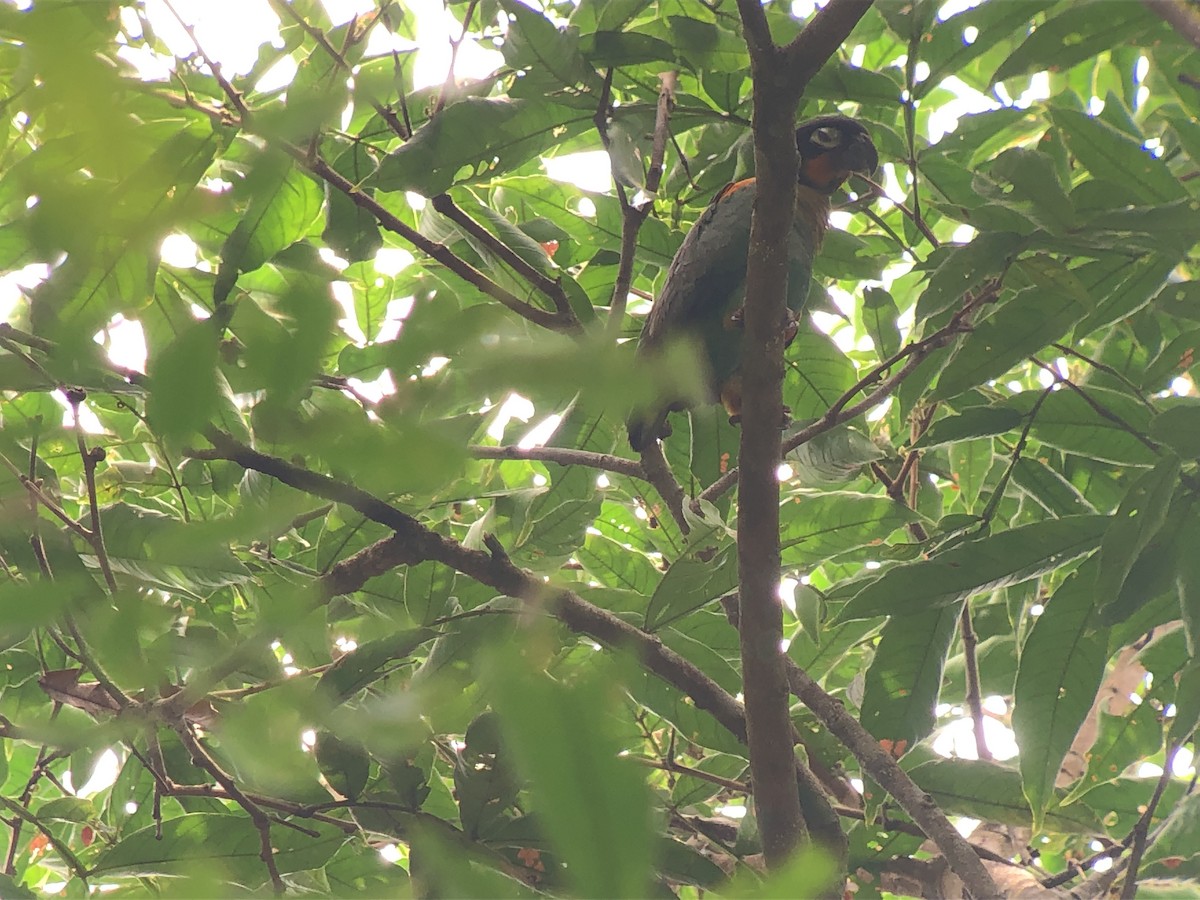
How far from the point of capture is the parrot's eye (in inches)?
101

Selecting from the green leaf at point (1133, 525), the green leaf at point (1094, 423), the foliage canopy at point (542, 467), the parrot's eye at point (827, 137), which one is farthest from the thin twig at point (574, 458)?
the parrot's eye at point (827, 137)

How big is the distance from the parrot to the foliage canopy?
3.0 inches

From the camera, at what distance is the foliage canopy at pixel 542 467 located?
0.31 metres

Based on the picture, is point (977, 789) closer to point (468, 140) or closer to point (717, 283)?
point (717, 283)

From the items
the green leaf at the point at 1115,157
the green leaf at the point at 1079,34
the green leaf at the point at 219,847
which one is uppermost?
the green leaf at the point at 1079,34

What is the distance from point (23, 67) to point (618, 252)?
1685 mm

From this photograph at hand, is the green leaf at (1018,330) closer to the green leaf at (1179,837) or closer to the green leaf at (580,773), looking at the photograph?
the green leaf at (1179,837)

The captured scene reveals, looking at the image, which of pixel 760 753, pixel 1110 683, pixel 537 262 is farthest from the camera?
pixel 1110 683

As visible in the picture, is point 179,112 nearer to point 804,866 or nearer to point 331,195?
point 331,195

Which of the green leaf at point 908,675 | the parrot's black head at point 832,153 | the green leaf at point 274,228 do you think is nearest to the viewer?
the green leaf at point 274,228

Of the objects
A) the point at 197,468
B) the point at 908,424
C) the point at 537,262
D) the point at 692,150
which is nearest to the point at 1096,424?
the point at 908,424

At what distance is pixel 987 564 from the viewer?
131 centimetres

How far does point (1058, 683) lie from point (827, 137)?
1.73 metres

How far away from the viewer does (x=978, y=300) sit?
131cm
